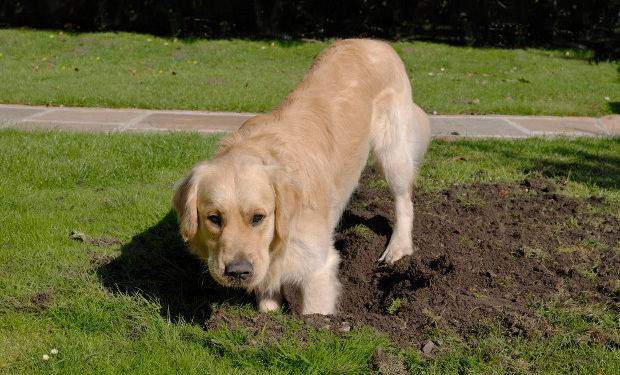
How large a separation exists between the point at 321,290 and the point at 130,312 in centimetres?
116

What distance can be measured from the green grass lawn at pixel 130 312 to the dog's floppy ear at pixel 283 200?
1.87 ft

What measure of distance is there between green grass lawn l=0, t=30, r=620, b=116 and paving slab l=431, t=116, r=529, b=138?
1.40 feet

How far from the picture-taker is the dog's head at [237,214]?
10.9ft

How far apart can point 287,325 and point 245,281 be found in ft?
1.73

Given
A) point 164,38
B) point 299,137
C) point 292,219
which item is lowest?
point 164,38

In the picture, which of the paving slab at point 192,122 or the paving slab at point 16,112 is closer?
the paving slab at point 192,122

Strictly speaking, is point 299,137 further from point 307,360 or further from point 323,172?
point 307,360

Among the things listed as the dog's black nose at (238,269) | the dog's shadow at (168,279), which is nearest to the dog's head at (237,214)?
the dog's black nose at (238,269)

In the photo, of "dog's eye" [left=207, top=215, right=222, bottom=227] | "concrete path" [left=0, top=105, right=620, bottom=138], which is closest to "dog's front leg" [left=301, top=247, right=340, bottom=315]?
"dog's eye" [left=207, top=215, right=222, bottom=227]

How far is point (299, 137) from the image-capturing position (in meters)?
4.11

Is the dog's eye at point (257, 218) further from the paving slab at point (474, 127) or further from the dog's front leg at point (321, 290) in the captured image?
the paving slab at point (474, 127)

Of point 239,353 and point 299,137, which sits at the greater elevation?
point 299,137

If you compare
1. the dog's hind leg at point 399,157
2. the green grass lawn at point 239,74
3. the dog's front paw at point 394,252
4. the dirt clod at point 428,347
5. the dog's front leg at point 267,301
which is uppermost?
the dog's hind leg at point 399,157

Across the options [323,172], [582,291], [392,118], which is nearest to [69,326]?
[323,172]
